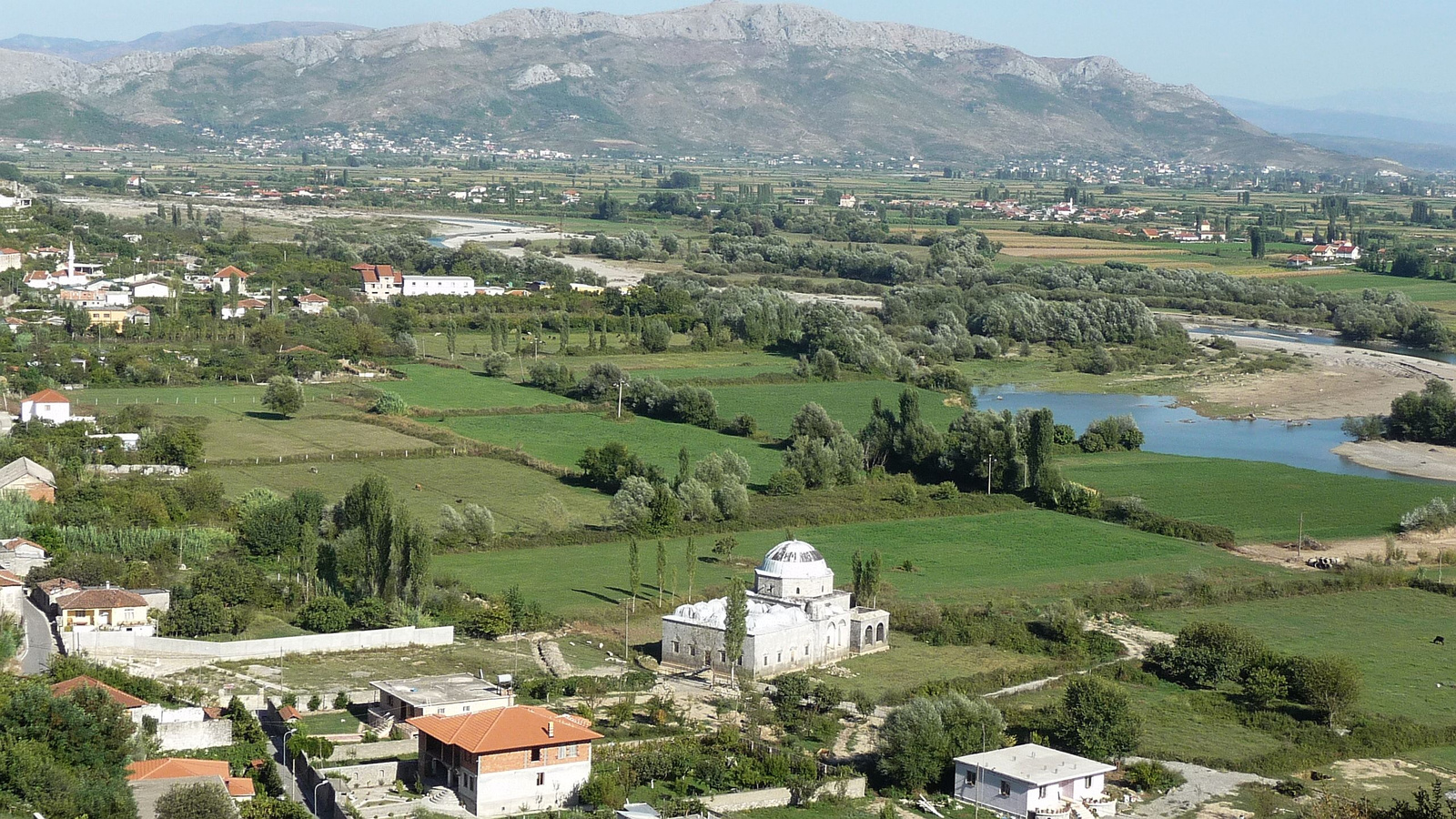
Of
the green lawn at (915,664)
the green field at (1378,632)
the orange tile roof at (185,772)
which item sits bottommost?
the green lawn at (915,664)

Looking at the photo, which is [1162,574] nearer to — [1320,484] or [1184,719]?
[1184,719]

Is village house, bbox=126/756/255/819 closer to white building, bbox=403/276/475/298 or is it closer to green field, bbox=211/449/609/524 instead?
green field, bbox=211/449/609/524

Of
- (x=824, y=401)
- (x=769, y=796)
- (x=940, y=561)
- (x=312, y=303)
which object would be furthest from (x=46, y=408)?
(x=769, y=796)

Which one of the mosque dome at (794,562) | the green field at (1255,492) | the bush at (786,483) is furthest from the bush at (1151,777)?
the bush at (786,483)

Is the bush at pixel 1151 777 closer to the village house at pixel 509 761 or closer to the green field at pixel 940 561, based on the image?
the village house at pixel 509 761

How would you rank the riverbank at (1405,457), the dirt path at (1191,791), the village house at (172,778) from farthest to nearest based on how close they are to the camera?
the riverbank at (1405,457), the dirt path at (1191,791), the village house at (172,778)

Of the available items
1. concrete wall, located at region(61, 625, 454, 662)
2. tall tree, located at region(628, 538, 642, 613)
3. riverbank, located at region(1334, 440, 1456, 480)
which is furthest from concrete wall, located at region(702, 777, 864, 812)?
riverbank, located at region(1334, 440, 1456, 480)
